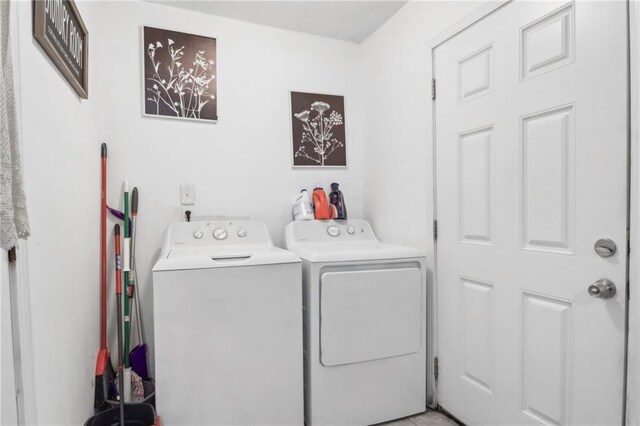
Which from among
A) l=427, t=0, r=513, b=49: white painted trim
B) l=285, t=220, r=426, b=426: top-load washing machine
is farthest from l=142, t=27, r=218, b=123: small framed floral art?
l=427, t=0, r=513, b=49: white painted trim

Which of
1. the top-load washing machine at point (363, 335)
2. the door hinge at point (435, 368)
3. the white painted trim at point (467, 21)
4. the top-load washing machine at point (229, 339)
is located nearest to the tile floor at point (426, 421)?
the top-load washing machine at point (363, 335)

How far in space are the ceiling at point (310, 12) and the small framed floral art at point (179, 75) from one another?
187 millimetres

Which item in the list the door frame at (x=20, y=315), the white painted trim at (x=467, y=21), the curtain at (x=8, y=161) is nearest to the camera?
the curtain at (x=8, y=161)

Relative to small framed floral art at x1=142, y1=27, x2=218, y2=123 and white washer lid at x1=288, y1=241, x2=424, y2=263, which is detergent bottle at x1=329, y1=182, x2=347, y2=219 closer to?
white washer lid at x1=288, y1=241, x2=424, y2=263

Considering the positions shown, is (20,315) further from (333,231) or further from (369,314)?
(333,231)

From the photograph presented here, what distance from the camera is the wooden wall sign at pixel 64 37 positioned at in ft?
3.30

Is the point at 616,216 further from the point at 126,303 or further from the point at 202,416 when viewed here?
the point at 126,303

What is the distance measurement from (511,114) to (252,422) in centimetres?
178

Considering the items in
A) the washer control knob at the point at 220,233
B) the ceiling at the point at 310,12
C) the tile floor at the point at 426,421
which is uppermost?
the ceiling at the point at 310,12

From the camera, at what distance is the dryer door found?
170cm

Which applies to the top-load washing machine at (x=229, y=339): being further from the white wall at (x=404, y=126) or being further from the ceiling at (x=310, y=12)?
the ceiling at (x=310, y=12)

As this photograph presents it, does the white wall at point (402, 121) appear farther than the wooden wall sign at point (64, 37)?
Yes

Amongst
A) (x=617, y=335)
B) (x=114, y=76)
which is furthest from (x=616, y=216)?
(x=114, y=76)

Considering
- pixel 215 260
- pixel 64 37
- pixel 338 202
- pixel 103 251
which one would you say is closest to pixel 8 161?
pixel 64 37
